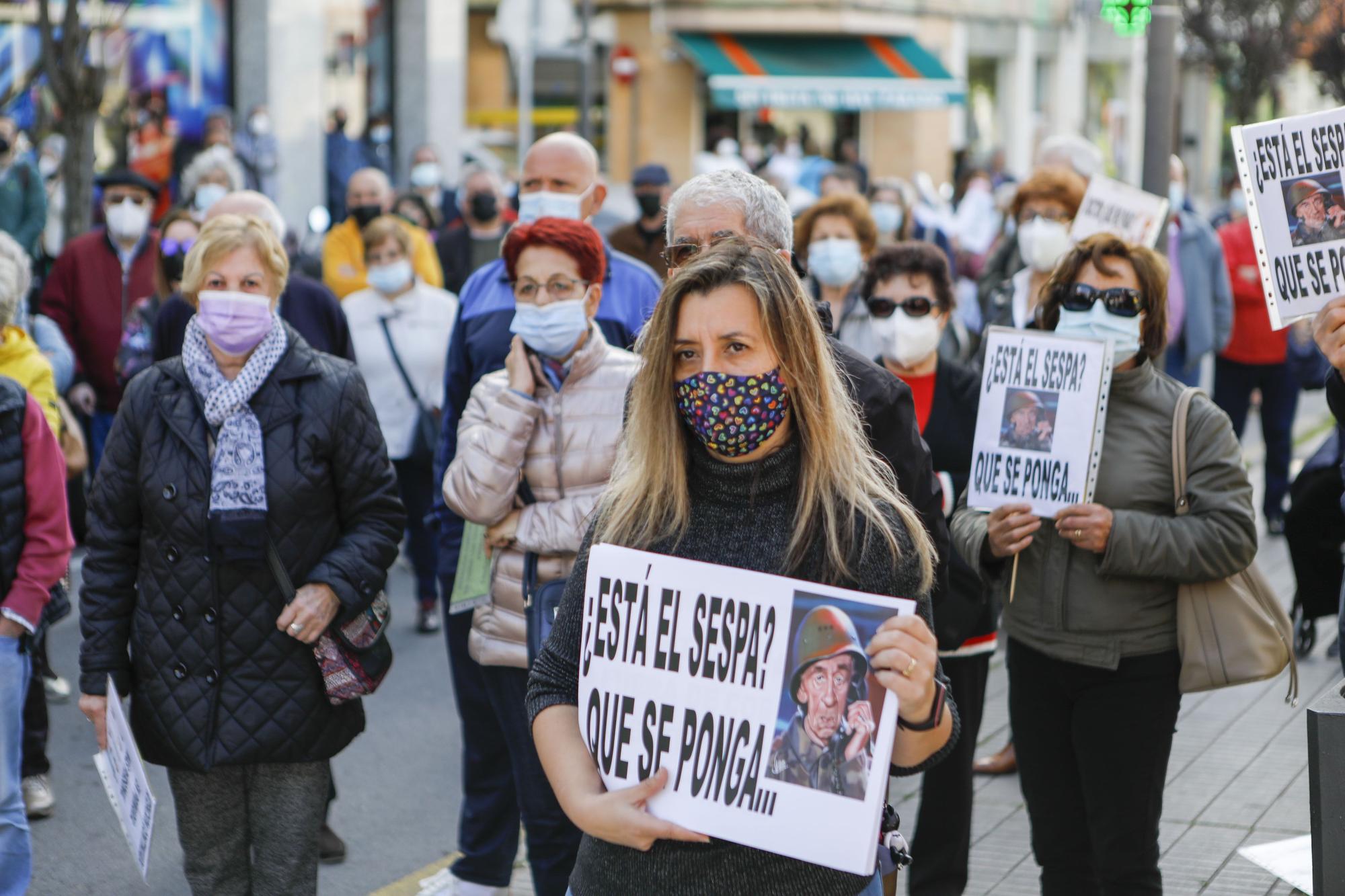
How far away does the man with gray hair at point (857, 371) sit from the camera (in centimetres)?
357

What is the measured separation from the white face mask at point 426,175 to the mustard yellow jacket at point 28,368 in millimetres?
10610

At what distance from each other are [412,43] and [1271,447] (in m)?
13.0

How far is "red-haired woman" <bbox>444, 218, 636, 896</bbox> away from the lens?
4.39 metres

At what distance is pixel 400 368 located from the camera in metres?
8.19

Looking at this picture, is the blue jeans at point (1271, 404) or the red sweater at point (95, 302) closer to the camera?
the red sweater at point (95, 302)

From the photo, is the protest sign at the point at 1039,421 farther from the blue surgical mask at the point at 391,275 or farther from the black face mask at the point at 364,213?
the black face mask at the point at 364,213

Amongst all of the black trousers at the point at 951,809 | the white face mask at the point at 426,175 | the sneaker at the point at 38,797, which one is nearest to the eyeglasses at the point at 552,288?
the black trousers at the point at 951,809

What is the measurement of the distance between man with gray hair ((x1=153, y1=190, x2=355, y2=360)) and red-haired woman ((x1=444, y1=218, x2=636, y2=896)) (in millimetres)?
2287

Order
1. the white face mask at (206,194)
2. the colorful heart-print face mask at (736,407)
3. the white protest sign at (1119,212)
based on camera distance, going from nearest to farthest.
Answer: the colorful heart-print face mask at (736,407), the white protest sign at (1119,212), the white face mask at (206,194)

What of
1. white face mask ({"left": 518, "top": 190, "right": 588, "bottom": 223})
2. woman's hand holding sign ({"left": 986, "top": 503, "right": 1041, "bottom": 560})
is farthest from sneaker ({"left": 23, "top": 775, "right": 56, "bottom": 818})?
woman's hand holding sign ({"left": 986, "top": 503, "right": 1041, "bottom": 560})

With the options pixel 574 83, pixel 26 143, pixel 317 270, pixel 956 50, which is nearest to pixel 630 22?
pixel 574 83

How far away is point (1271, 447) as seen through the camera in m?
10.9

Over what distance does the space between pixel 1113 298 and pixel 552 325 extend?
1.45 metres

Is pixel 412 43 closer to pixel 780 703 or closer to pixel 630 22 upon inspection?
pixel 630 22
